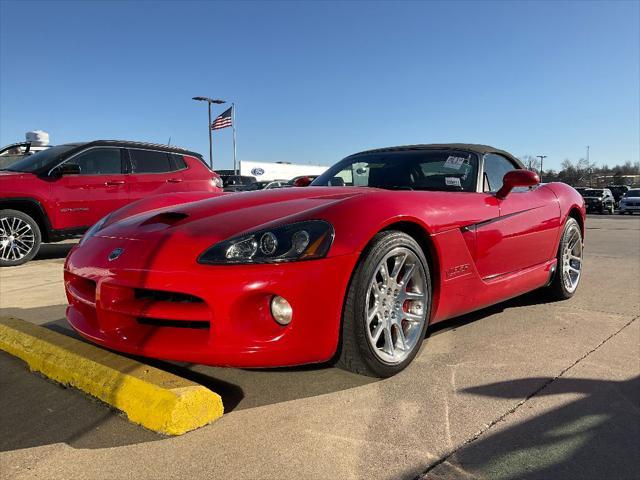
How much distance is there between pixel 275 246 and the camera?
7.66 ft

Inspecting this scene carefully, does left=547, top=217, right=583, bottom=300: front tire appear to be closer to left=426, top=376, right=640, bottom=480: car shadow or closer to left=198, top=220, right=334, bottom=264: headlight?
left=426, top=376, right=640, bottom=480: car shadow

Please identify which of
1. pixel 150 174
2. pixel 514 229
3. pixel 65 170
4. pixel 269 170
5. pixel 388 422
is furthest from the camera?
pixel 269 170

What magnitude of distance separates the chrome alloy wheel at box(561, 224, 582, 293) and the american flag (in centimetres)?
2927

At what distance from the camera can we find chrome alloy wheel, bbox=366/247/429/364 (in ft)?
8.53

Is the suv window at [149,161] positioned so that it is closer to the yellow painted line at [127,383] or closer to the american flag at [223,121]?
the yellow painted line at [127,383]

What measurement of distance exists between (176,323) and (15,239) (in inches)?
214

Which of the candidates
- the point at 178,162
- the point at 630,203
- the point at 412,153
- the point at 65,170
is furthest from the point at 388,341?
the point at 630,203

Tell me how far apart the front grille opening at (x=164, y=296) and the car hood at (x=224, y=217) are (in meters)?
0.23

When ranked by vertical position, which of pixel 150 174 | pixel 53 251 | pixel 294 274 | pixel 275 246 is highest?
pixel 150 174

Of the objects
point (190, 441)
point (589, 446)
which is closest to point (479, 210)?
point (589, 446)

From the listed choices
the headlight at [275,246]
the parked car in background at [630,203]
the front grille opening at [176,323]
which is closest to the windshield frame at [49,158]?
the front grille opening at [176,323]

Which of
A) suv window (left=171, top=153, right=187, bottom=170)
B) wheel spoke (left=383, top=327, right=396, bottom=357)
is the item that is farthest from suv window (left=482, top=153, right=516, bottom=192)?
suv window (left=171, top=153, right=187, bottom=170)

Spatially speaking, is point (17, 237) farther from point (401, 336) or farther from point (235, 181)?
point (235, 181)

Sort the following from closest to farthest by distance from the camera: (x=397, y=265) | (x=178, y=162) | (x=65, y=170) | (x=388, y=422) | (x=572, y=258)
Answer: (x=388, y=422)
(x=397, y=265)
(x=572, y=258)
(x=65, y=170)
(x=178, y=162)
